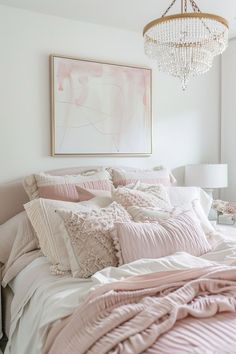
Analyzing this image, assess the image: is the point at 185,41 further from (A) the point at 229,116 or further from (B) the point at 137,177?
(A) the point at 229,116

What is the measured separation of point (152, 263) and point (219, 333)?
513 mm

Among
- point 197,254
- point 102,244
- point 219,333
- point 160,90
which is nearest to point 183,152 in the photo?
point 160,90

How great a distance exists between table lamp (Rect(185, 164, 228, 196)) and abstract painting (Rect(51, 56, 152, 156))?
49 centimetres

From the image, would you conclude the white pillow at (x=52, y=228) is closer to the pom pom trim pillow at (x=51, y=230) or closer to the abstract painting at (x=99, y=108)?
the pom pom trim pillow at (x=51, y=230)

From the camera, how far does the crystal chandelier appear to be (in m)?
1.92

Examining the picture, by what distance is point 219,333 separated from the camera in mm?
1146

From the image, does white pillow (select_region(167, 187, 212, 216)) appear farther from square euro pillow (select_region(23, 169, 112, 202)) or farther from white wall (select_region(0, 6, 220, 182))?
white wall (select_region(0, 6, 220, 182))

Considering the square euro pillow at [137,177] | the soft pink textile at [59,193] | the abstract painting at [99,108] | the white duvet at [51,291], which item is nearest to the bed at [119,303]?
the white duvet at [51,291]

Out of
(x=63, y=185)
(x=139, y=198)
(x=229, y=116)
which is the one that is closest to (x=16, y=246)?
(x=63, y=185)

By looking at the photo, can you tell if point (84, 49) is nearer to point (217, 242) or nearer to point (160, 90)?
point (160, 90)

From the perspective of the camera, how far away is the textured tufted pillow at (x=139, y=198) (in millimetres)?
2261

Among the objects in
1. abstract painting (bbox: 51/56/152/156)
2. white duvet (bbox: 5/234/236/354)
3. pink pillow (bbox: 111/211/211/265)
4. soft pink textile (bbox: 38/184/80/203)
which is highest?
abstract painting (bbox: 51/56/152/156)

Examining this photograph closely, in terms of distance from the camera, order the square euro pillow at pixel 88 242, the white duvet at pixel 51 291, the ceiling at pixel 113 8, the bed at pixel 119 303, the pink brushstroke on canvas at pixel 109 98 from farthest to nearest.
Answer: the pink brushstroke on canvas at pixel 109 98, the ceiling at pixel 113 8, the square euro pillow at pixel 88 242, the white duvet at pixel 51 291, the bed at pixel 119 303

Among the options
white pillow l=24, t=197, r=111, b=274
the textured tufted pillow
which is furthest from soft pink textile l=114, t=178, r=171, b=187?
white pillow l=24, t=197, r=111, b=274
